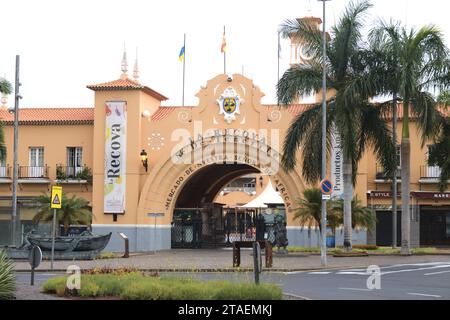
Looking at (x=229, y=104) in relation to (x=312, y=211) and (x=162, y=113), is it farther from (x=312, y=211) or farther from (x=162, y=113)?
(x=312, y=211)

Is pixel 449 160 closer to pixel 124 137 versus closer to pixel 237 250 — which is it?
pixel 237 250

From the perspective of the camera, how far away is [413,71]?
1384 inches

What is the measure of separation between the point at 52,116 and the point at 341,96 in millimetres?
19518

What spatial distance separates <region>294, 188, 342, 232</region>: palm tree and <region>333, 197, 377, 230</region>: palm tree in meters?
0.40

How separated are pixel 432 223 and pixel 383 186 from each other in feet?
11.7

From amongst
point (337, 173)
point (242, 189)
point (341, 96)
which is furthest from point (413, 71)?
point (242, 189)

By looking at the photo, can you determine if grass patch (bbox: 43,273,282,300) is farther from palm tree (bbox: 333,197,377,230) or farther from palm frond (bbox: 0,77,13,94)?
palm frond (bbox: 0,77,13,94)

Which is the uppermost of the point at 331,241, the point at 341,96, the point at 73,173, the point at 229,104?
the point at 229,104

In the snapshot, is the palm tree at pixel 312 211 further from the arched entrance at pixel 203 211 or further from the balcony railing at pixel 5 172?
the balcony railing at pixel 5 172

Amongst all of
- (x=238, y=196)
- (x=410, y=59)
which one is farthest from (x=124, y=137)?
(x=238, y=196)

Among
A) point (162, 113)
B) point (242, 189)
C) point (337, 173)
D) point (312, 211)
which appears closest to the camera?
point (312, 211)

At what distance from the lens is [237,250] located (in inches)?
1199
